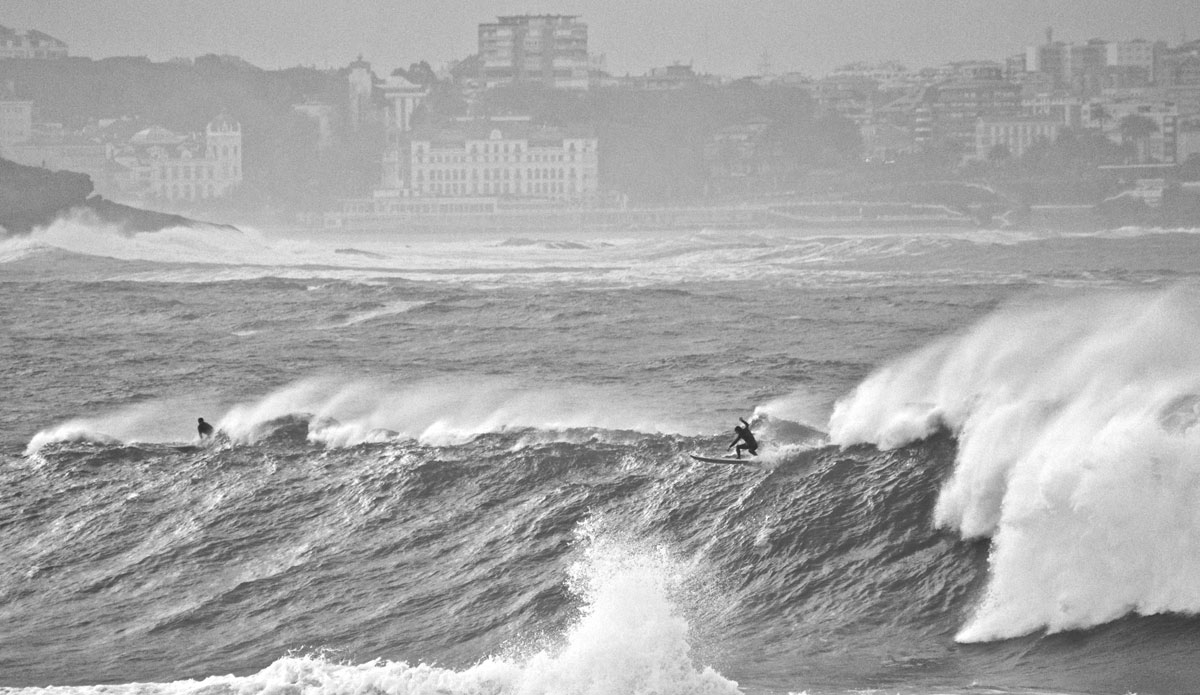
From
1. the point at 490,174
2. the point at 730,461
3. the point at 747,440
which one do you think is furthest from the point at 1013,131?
the point at 747,440

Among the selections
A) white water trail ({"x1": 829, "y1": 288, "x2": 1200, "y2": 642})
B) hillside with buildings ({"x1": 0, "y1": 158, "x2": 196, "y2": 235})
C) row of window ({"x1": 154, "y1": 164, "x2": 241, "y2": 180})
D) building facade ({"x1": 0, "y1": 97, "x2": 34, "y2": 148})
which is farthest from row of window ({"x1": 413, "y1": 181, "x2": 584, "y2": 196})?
white water trail ({"x1": 829, "y1": 288, "x2": 1200, "y2": 642})

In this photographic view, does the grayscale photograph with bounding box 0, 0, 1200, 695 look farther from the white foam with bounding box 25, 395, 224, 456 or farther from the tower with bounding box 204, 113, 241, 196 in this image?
the tower with bounding box 204, 113, 241, 196

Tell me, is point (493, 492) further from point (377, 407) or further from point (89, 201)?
point (89, 201)

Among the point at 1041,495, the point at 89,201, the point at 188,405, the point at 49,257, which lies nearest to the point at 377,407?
the point at 188,405

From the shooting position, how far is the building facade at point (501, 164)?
167125 mm

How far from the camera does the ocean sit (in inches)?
579

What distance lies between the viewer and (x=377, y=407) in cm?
2603

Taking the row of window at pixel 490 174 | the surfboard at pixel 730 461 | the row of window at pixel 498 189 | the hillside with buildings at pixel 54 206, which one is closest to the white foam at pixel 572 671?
the surfboard at pixel 730 461

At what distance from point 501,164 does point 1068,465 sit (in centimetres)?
15485

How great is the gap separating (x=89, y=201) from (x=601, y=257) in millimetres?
27298

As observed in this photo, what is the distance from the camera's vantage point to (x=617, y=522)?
61.2 ft

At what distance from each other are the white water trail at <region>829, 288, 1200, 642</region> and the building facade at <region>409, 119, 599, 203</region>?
144m

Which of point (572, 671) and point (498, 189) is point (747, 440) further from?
point (498, 189)

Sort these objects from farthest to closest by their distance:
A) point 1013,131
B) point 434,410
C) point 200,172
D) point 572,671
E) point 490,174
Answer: point 1013,131 < point 200,172 < point 490,174 < point 434,410 < point 572,671
